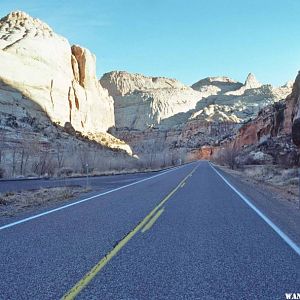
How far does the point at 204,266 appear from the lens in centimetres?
579

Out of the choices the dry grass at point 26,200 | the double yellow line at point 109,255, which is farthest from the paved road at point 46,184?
the double yellow line at point 109,255

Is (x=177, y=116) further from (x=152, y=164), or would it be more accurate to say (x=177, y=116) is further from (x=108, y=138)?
(x=152, y=164)

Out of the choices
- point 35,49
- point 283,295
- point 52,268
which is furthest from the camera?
point 35,49

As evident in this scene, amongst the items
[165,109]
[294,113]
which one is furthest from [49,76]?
[165,109]

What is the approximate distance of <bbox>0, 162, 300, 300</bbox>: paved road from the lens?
188 inches

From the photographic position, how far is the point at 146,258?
20.4 ft

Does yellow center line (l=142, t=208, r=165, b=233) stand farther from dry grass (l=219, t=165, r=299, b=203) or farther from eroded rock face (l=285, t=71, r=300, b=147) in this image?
eroded rock face (l=285, t=71, r=300, b=147)

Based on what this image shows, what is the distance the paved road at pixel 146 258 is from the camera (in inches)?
188

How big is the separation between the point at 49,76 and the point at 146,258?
2869 inches

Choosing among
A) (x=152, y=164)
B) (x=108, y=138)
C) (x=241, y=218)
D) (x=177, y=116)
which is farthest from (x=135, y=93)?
(x=241, y=218)

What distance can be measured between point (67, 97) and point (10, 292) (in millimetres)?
76127

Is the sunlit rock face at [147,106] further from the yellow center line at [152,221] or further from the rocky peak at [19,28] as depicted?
the yellow center line at [152,221]

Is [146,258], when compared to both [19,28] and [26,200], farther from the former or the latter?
[19,28]

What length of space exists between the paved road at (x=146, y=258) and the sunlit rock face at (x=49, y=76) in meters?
53.4
